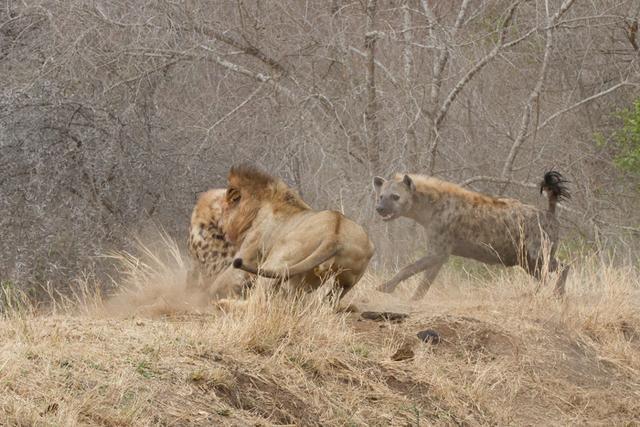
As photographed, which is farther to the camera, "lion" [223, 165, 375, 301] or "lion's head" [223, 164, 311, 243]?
"lion's head" [223, 164, 311, 243]

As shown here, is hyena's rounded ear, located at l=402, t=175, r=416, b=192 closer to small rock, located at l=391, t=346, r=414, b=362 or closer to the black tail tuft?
the black tail tuft

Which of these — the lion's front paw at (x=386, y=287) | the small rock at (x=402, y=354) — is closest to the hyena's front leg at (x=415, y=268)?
the lion's front paw at (x=386, y=287)

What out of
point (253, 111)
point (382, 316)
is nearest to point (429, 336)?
point (382, 316)

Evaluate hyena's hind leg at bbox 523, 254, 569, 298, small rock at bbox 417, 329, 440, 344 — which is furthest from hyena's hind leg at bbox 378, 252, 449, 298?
small rock at bbox 417, 329, 440, 344

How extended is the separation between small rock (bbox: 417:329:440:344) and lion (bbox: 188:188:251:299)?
1408mm

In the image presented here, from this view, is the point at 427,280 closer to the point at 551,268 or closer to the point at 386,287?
the point at 386,287

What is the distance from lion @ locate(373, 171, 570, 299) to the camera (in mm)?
10156

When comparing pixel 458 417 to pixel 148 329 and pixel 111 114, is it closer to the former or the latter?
pixel 148 329

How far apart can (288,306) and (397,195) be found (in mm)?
3526

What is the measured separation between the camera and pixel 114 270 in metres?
10.9

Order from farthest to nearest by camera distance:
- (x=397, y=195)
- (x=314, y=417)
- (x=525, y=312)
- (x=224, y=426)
→ (x=397, y=195) → (x=525, y=312) → (x=314, y=417) → (x=224, y=426)

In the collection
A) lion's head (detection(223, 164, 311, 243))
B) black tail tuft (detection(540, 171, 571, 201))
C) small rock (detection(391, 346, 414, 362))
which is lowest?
small rock (detection(391, 346, 414, 362))

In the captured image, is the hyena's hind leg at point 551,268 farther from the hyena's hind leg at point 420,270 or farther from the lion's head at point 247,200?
the lion's head at point 247,200

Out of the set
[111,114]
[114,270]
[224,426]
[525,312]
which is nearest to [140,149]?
[111,114]
